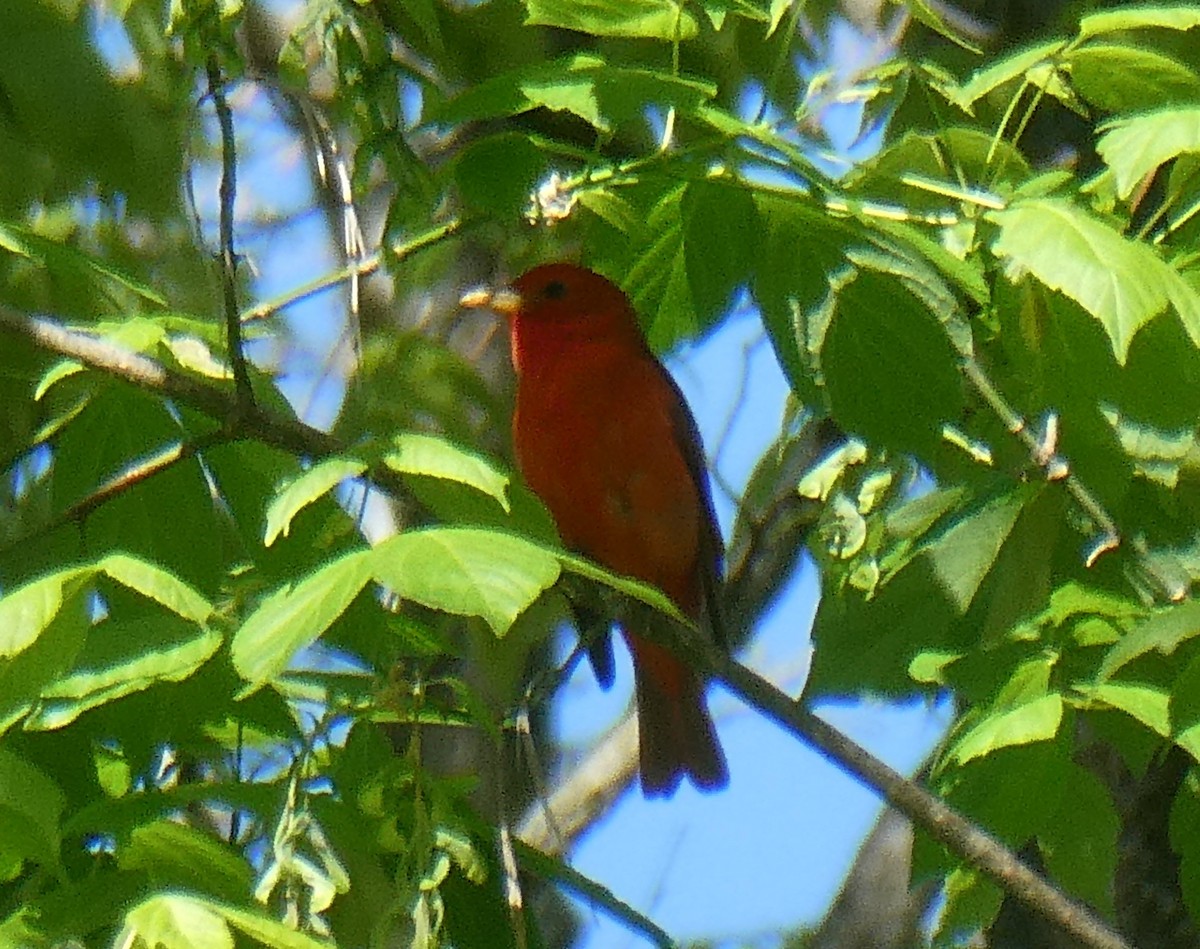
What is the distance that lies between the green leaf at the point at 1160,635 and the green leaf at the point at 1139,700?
1.0 inches

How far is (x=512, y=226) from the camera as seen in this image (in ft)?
9.39

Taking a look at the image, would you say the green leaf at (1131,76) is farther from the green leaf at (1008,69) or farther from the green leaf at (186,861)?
the green leaf at (186,861)

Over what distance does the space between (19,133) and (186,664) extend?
2.14 ft

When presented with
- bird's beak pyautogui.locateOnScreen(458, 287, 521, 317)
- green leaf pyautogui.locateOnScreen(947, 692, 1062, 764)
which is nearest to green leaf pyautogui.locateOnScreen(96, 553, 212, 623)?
green leaf pyautogui.locateOnScreen(947, 692, 1062, 764)

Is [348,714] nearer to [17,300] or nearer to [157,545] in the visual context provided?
[157,545]

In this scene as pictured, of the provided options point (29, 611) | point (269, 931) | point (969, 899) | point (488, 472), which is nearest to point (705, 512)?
point (969, 899)

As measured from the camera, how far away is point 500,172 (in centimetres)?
283

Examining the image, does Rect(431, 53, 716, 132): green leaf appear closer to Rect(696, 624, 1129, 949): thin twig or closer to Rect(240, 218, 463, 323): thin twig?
Rect(240, 218, 463, 323): thin twig

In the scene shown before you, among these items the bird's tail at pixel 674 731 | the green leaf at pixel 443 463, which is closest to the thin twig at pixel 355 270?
the green leaf at pixel 443 463

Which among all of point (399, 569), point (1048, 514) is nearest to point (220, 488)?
point (399, 569)

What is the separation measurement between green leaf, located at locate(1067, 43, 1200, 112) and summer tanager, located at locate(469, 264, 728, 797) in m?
1.71

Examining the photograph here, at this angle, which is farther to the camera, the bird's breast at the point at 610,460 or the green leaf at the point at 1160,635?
the bird's breast at the point at 610,460

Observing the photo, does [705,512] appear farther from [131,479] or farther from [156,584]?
[156,584]

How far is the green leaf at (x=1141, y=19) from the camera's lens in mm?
2734
